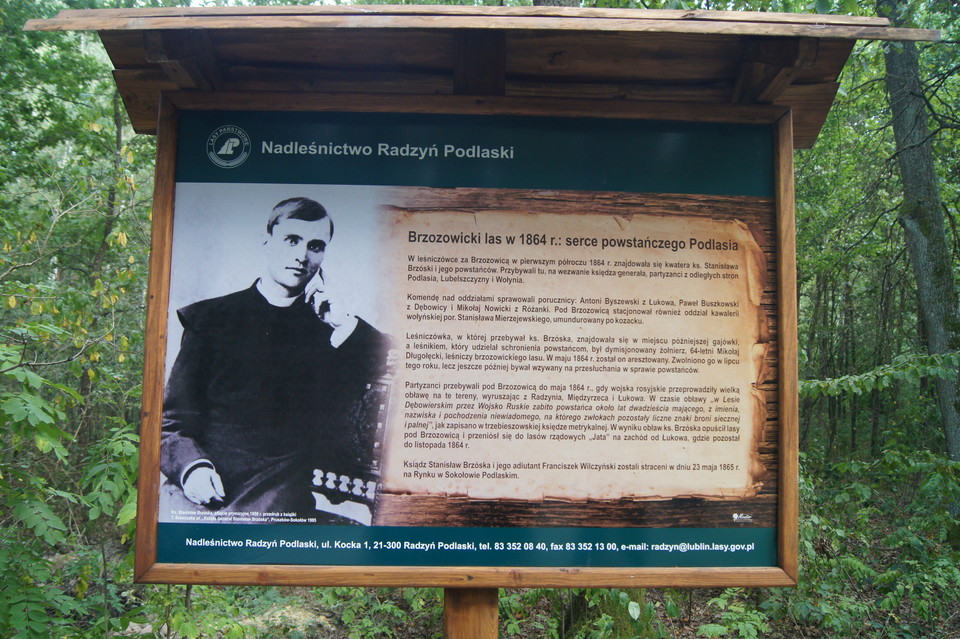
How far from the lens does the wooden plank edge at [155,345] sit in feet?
7.22

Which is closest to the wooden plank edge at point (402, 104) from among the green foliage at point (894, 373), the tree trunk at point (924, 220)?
the green foliage at point (894, 373)

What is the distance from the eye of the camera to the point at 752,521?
2305 millimetres

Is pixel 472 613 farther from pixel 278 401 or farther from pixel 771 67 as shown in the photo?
pixel 771 67

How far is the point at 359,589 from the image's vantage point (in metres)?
5.52

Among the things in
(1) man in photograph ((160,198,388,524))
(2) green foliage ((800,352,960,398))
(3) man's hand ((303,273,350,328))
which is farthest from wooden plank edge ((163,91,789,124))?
(2) green foliage ((800,352,960,398))

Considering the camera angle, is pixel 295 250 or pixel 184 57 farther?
pixel 295 250

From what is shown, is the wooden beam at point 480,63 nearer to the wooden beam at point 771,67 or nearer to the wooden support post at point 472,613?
the wooden beam at point 771,67

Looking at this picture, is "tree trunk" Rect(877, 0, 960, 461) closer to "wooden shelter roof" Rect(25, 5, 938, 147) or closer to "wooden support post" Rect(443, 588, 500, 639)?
"wooden shelter roof" Rect(25, 5, 938, 147)

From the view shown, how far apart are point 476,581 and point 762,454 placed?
115 centimetres

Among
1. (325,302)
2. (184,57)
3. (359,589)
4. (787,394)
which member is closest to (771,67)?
(787,394)

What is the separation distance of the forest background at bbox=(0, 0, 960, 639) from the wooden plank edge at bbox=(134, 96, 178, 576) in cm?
112

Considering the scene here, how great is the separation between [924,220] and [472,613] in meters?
6.51

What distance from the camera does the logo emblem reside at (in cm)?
237

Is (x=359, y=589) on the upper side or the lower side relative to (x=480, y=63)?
lower
